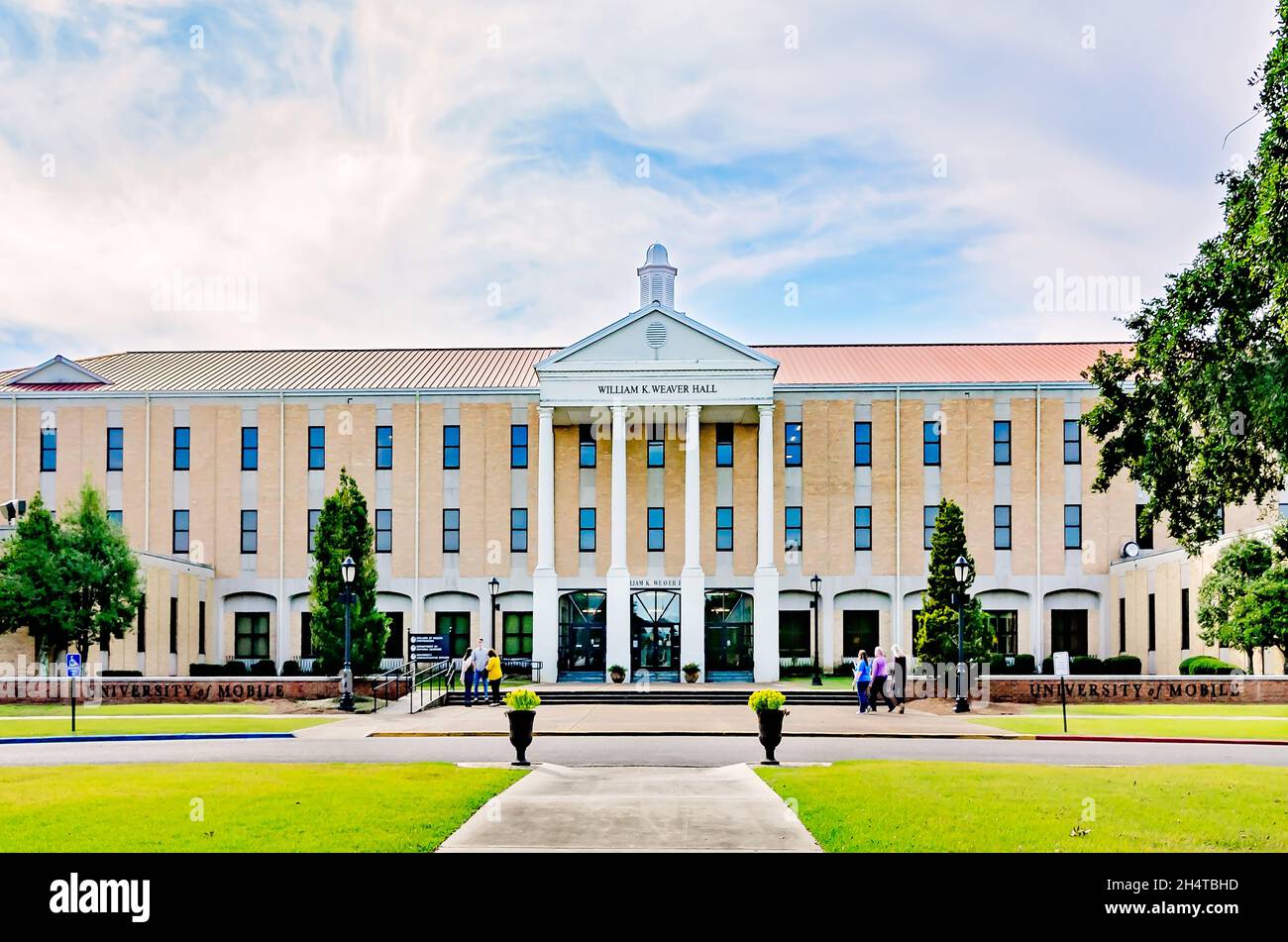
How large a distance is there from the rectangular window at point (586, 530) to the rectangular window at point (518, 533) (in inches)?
83.4

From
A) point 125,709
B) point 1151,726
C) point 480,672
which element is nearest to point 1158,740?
point 1151,726

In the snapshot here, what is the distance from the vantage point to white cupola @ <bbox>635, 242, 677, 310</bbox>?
59.6 meters

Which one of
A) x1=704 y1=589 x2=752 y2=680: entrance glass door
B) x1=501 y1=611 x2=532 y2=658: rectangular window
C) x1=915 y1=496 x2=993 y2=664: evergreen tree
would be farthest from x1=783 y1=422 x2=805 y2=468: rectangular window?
x1=915 y1=496 x2=993 y2=664: evergreen tree

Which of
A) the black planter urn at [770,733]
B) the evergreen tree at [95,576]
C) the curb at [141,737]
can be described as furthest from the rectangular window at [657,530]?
the black planter urn at [770,733]

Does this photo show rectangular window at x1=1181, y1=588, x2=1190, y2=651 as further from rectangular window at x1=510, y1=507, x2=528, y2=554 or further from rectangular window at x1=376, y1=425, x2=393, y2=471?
rectangular window at x1=376, y1=425, x2=393, y2=471

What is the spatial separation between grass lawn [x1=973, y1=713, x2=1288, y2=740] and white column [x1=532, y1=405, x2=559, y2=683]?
851 inches

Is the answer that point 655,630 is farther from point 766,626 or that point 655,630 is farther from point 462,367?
point 462,367

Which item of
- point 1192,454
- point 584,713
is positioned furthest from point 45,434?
point 1192,454

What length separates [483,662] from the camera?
5203 centimetres

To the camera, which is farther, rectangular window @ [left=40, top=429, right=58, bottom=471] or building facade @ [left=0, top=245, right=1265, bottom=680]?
rectangular window @ [left=40, top=429, right=58, bottom=471]
